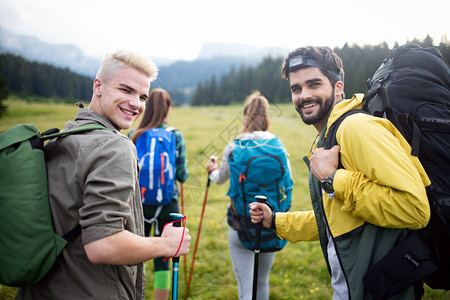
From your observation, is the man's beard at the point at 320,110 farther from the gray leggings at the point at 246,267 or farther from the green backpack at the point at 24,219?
the green backpack at the point at 24,219

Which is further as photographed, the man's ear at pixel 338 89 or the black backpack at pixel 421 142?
the man's ear at pixel 338 89

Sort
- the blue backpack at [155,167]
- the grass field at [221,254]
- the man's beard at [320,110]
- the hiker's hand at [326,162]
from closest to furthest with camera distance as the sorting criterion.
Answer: the hiker's hand at [326,162], the man's beard at [320,110], the blue backpack at [155,167], the grass field at [221,254]

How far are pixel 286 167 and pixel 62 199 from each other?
9.79 ft

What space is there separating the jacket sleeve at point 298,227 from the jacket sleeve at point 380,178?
923 millimetres

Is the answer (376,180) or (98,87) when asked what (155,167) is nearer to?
(98,87)

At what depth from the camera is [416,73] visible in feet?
6.79

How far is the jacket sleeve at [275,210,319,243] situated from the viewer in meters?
2.82

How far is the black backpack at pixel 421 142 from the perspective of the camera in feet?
6.33

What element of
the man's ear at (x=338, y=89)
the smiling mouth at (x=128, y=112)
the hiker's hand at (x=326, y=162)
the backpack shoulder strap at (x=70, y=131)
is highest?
the man's ear at (x=338, y=89)

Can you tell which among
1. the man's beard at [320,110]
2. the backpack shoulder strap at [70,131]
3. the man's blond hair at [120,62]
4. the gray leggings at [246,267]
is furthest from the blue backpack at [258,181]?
the backpack shoulder strap at [70,131]

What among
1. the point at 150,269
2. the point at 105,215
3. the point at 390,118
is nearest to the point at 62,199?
the point at 105,215

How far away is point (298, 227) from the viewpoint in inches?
111

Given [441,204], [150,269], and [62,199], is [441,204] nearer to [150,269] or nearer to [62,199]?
[62,199]

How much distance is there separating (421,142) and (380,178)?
570mm
